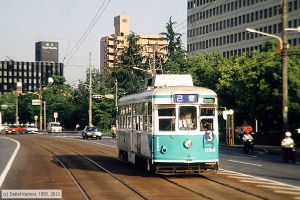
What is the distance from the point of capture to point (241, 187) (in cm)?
1791

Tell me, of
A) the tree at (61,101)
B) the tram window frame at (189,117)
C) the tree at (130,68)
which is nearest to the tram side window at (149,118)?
the tram window frame at (189,117)

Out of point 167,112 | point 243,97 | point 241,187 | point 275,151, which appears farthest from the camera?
point 243,97

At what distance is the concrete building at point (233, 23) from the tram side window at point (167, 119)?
81.5 m

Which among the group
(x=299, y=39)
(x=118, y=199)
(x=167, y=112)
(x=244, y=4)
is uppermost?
(x=244, y=4)

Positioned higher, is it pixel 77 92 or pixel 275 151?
pixel 77 92

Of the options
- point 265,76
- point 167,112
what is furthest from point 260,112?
point 167,112

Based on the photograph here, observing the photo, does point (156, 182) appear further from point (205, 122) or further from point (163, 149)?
point (205, 122)

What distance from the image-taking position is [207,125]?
20750 mm

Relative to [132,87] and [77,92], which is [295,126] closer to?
[132,87]

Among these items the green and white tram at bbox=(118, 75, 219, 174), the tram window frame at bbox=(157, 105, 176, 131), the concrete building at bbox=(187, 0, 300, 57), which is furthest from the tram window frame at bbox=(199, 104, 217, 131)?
the concrete building at bbox=(187, 0, 300, 57)

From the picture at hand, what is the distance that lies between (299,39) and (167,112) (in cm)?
8273

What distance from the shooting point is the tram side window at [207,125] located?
2066cm

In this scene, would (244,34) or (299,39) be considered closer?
(299,39)

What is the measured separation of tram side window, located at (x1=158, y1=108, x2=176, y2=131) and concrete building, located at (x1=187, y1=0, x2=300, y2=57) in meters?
81.5
